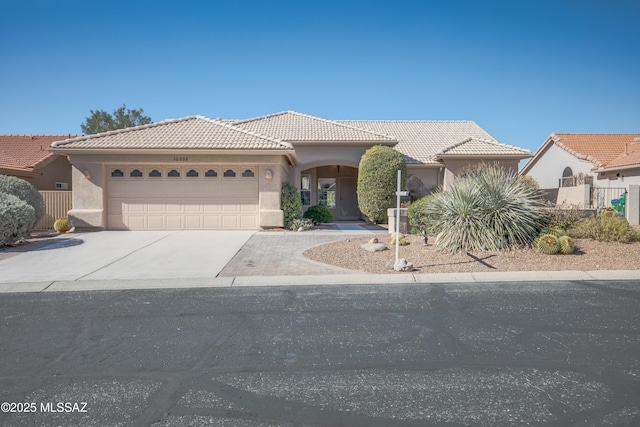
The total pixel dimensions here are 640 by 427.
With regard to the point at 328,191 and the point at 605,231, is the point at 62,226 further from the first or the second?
the point at 605,231

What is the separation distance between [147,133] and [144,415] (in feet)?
52.0

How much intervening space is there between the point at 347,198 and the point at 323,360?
1999 centimetres

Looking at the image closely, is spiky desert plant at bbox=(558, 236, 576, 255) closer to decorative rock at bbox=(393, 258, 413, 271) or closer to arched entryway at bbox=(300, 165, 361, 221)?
decorative rock at bbox=(393, 258, 413, 271)

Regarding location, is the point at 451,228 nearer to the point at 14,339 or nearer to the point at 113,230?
the point at 14,339

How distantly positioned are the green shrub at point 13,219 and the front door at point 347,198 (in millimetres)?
15060

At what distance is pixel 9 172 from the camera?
2028cm

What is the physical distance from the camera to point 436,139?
26.0 metres

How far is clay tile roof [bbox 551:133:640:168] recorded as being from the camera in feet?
83.4

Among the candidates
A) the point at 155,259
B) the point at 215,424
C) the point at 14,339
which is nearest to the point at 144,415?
the point at 215,424

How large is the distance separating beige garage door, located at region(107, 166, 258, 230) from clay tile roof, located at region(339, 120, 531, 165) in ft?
36.0

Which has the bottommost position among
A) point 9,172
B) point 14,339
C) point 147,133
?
point 14,339

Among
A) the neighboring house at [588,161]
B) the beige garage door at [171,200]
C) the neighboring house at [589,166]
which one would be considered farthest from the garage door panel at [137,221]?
the neighboring house at [588,161]

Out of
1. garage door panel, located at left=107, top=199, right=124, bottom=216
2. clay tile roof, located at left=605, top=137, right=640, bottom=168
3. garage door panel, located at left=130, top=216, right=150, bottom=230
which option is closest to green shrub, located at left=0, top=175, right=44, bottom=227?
garage door panel, located at left=107, top=199, right=124, bottom=216

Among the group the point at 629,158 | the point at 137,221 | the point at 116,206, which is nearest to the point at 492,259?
the point at 137,221
